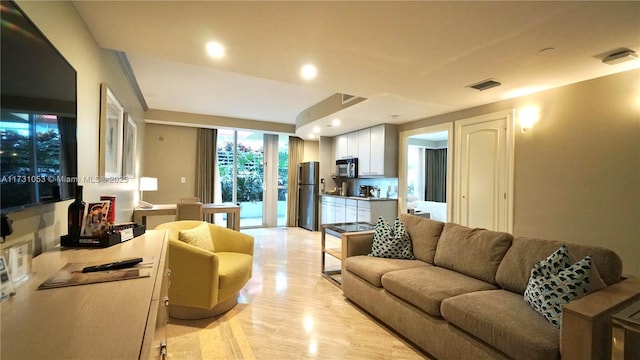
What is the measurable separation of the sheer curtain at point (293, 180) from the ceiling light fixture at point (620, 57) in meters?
5.72

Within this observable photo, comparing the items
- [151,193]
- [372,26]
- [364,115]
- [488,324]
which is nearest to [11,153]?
[372,26]

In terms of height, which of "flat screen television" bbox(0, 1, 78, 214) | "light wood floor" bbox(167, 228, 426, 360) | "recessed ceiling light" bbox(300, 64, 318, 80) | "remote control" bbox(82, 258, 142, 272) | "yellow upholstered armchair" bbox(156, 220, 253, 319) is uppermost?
"recessed ceiling light" bbox(300, 64, 318, 80)

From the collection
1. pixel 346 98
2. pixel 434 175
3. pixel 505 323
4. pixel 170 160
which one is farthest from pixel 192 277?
pixel 434 175

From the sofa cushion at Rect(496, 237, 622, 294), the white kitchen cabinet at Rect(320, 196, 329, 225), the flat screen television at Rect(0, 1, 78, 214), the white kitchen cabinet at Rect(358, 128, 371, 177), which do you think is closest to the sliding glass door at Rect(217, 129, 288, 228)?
the white kitchen cabinet at Rect(320, 196, 329, 225)

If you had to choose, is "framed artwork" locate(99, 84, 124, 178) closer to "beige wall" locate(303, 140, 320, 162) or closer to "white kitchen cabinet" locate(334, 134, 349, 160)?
"white kitchen cabinet" locate(334, 134, 349, 160)

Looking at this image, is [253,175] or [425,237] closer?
[425,237]

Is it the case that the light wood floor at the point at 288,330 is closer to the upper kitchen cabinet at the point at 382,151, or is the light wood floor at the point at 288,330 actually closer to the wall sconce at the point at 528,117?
the upper kitchen cabinet at the point at 382,151

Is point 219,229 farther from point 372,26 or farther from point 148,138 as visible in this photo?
point 148,138

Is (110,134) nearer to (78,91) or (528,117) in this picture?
(78,91)

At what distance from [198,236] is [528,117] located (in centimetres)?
397

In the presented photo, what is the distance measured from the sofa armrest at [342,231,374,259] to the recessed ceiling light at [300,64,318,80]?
175 cm

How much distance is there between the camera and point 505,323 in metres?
1.58

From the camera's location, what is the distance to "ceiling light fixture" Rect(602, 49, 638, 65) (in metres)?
2.19

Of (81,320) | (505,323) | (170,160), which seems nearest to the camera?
(81,320)
